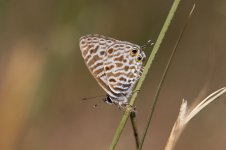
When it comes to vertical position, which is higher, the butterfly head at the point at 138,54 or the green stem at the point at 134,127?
the green stem at the point at 134,127

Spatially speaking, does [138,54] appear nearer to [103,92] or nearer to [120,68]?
[120,68]

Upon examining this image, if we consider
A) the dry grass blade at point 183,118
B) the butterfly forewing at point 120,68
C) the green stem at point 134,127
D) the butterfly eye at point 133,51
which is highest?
the dry grass blade at point 183,118

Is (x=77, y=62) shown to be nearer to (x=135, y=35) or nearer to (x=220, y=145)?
(x=135, y=35)

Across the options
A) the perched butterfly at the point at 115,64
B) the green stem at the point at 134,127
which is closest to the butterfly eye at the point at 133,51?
the perched butterfly at the point at 115,64

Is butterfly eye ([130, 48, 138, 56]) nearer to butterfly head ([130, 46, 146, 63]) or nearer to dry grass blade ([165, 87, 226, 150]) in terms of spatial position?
butterfly head ([130, 46, 146, 63])

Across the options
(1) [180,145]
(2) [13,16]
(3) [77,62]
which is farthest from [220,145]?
(2) [13,16]

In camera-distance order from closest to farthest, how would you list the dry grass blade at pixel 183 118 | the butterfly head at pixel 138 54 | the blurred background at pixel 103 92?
the dry grass blade at pixel 183 118
the butterfly head at pixel 138 54
the blurred background at pixel 103 92

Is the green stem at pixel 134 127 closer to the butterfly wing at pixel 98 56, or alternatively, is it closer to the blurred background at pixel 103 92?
the butterfly wing at pixel 98 56

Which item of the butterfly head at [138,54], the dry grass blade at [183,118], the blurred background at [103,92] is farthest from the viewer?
the blurred background at [103,92]

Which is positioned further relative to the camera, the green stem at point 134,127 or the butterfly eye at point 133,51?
the butterfly eye at point 133,51

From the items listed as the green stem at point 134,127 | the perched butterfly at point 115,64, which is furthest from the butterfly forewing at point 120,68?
the green stem at point 134,127
